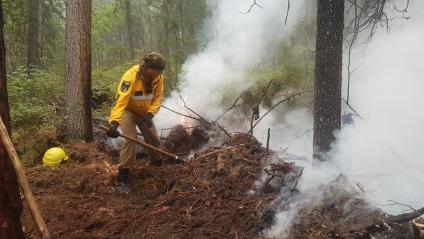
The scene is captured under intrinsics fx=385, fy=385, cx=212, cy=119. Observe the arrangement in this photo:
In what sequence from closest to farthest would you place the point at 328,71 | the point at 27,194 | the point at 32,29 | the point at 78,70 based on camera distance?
the point at 27,194 → the point at 328,71 → the point at 78,70 → the point at 32,29

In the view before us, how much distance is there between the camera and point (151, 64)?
5.84 metres

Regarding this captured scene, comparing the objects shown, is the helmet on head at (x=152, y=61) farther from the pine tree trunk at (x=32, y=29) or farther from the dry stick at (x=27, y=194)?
the pine tree trunk at (x=32, y=29)

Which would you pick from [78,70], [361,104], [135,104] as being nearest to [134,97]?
[135,104]

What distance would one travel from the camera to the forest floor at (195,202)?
13.3 feet

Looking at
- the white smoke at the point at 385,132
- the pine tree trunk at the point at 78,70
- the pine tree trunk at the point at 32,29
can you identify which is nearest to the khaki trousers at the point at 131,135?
the pine tree trunk at the point at 78,70

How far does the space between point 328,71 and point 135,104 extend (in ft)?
10.00

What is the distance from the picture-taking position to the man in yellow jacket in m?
5.89

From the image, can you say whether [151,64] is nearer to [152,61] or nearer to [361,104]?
[152,61]

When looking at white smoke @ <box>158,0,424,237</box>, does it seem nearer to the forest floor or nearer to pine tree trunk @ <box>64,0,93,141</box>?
the forest floor

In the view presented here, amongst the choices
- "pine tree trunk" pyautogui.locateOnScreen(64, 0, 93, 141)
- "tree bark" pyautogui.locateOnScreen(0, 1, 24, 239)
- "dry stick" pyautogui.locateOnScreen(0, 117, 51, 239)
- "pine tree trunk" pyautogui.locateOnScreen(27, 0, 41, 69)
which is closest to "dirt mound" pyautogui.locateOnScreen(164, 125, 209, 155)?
"pine tree trunk" pyautogui.locateOnScreen(64, 0, 93, 141)

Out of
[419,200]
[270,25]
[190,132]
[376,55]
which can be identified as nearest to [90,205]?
[190,132]

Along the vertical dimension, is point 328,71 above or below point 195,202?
above

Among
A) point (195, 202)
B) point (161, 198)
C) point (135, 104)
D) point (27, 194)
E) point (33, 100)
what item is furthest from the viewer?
point (33, 100)

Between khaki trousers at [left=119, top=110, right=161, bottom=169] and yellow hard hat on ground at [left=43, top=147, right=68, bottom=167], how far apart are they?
137 centimetres
